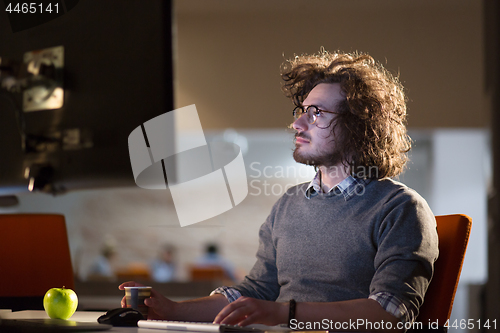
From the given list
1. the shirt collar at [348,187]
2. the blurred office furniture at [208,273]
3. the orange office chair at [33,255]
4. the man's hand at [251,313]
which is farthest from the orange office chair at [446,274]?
the blurred office furniture at [208,273]

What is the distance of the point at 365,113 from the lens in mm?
1553

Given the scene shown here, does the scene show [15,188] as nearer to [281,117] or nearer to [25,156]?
[25,156]

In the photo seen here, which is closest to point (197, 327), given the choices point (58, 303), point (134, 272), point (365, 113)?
point (58, 303)

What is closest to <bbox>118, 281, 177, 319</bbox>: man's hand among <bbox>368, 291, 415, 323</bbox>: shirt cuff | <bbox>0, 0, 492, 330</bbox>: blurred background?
<bbox>368, 291, 415, 323</bbox>: shirt cuff

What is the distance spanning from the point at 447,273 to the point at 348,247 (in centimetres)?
26

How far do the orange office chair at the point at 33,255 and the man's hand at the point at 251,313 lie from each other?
33.9 inches

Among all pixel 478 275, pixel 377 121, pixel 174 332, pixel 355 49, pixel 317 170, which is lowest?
pixel 478 275

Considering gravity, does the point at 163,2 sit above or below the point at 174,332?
above

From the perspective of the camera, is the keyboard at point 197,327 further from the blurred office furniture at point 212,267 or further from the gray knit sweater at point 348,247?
the blurred office furniture at point 212,267

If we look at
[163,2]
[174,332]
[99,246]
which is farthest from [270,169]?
[174,332]

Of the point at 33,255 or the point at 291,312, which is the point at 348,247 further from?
the point at 33,255

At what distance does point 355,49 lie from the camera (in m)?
3.62

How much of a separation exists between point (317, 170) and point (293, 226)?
0.85 ft

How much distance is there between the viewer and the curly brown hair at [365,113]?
5.06 ft
